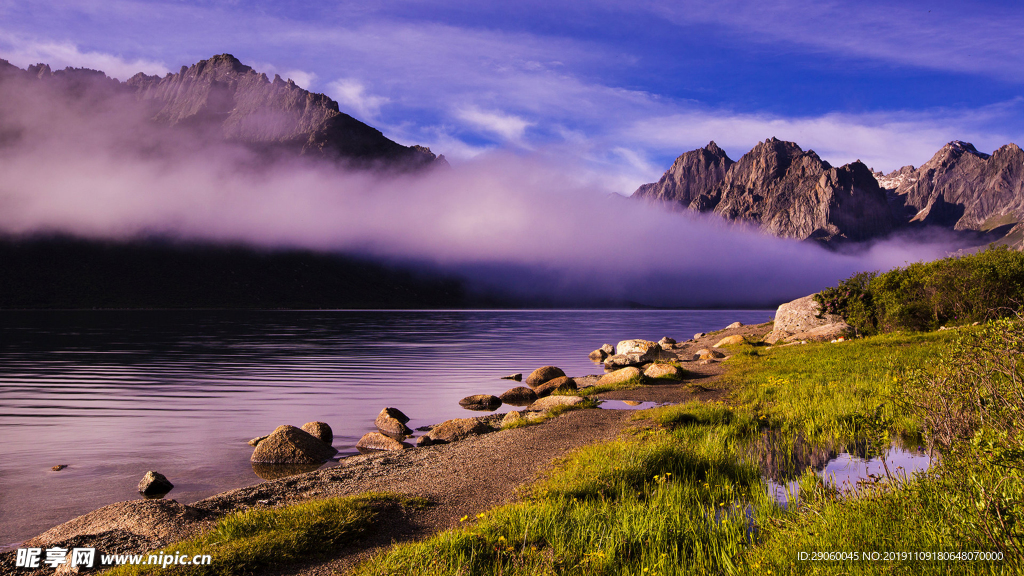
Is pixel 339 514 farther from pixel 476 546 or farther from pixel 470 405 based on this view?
pixel 470 405

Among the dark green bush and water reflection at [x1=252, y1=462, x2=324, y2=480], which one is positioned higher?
the dark green bush

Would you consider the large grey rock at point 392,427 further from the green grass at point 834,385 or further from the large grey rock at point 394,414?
the green grass at point 834,385

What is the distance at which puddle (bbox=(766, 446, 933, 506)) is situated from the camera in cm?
A: 999

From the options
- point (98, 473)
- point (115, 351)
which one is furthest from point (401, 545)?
point (115, 351)

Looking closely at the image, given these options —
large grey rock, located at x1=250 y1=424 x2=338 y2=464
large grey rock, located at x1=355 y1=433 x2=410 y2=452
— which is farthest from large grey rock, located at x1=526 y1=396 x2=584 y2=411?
large grey rock, located at x1=250 y1=424 x2=338 y2=464

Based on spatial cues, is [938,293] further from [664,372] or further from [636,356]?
[664,372]

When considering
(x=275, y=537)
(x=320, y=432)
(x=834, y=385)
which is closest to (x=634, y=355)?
(x=834, y=385)

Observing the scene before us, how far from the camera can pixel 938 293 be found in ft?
110

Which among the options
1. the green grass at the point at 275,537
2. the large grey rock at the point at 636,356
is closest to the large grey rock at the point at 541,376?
the large grey rock at the point at 636,356

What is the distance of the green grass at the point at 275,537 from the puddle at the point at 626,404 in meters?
13.9

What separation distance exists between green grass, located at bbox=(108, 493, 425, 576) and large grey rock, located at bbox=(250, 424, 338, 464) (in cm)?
691

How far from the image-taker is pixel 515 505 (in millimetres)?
9094

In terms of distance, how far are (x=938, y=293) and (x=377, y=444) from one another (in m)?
36.4

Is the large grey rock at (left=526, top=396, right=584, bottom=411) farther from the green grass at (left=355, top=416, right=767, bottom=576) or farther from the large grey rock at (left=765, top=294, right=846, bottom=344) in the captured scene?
the large grey rock at (left=765, top=294, right=846, bottom=344)
